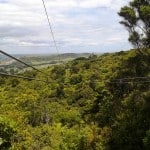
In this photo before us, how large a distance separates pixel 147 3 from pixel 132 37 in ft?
14.8

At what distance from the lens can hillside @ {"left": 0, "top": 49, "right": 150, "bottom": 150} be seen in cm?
4016

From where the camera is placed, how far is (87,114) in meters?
56.9

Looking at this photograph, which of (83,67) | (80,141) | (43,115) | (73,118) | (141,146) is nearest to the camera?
Result: (141,146)

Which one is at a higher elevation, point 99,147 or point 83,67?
point 83,67

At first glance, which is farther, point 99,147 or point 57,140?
point 57,140

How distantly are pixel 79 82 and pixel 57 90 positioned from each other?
404 cm

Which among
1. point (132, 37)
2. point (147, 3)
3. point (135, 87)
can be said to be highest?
point (147, 3)

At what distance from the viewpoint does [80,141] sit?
41.8 metres

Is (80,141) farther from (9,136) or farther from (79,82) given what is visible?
(79,82)

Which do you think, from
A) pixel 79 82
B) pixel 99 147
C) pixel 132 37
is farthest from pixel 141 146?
pixel 79 82

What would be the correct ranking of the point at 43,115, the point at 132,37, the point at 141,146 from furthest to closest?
the point at 43,115, the point at 132,37, the point at 141,146

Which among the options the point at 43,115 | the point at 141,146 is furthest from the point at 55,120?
the point at 141,146

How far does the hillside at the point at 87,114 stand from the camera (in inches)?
1581

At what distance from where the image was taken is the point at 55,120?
59844 mm
